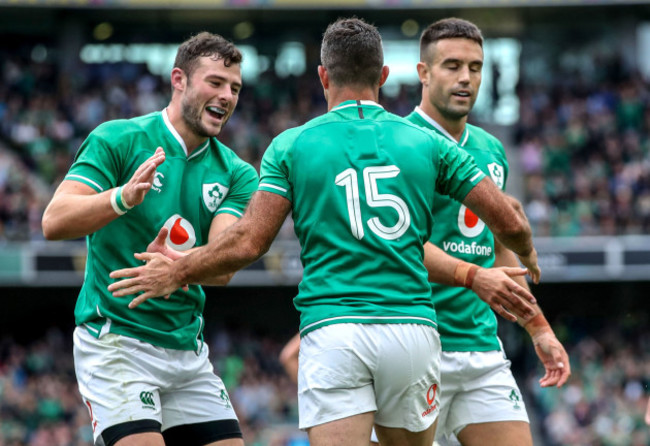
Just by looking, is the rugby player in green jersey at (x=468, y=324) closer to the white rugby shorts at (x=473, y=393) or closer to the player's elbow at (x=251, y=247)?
the white rugby shorts at (x=473, y=393)

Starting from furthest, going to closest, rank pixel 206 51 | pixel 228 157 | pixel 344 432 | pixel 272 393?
pixel 272 393 < pixel 228 157 < pixel 206 51 < pixel 344 432

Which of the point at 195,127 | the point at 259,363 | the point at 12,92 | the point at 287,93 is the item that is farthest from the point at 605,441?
the point at 12,92

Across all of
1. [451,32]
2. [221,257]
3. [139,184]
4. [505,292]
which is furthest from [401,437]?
[451,32]

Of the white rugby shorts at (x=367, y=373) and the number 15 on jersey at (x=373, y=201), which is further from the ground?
the number 15 on jersey at (x=373, y=201)

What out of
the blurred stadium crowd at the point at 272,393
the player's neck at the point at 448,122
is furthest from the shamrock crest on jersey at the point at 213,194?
the blurred stadium crowd at the point at 272,393

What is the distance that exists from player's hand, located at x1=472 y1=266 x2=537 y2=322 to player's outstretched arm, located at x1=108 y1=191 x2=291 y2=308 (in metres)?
1.05

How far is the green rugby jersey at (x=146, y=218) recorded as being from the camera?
4.96 meters

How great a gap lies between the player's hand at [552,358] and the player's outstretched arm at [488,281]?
0.38m

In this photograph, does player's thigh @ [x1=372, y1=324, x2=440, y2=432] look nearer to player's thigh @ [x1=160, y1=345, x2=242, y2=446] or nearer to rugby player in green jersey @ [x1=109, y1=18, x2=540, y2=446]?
rugby player in green jersey @ [x1=109, y1=18, x2=540, y2=446]

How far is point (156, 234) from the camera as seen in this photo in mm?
5055

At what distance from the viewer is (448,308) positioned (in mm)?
5379

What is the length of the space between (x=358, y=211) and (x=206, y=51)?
169cm

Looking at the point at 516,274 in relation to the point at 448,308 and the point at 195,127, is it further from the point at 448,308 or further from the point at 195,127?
the point at 195,127

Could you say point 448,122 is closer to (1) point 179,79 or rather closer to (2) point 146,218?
(1) point 179,79
